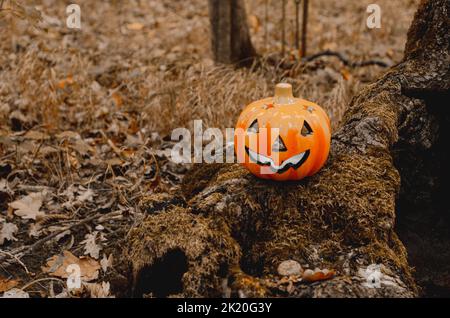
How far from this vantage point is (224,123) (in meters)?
5.14

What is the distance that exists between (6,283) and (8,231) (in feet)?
2.04

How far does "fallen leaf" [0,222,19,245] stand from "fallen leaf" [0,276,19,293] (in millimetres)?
477

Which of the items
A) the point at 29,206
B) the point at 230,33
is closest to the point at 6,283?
the point at 29,206

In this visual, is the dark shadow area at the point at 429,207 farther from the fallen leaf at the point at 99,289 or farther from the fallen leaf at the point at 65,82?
the fallen leaf at the point at 65,82

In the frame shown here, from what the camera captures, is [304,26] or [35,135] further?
[304,26]

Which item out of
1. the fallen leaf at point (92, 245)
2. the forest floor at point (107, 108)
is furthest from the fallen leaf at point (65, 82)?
the fallen leaf at point (92, 245)

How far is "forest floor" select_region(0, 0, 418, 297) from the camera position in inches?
144

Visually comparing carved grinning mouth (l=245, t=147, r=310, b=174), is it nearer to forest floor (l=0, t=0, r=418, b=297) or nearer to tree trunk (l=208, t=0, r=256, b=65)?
forest floor (l=0, t=0, r=418, b=297)

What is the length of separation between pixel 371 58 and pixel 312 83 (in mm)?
1419

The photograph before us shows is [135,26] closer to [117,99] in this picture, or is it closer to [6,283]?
[117,99]

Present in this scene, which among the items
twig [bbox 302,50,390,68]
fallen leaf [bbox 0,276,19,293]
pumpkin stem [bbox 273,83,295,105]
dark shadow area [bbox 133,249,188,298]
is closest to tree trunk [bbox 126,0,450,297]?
dark shadow area [bbox 133,249,188,298]

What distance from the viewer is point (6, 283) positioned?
10.6 ft
